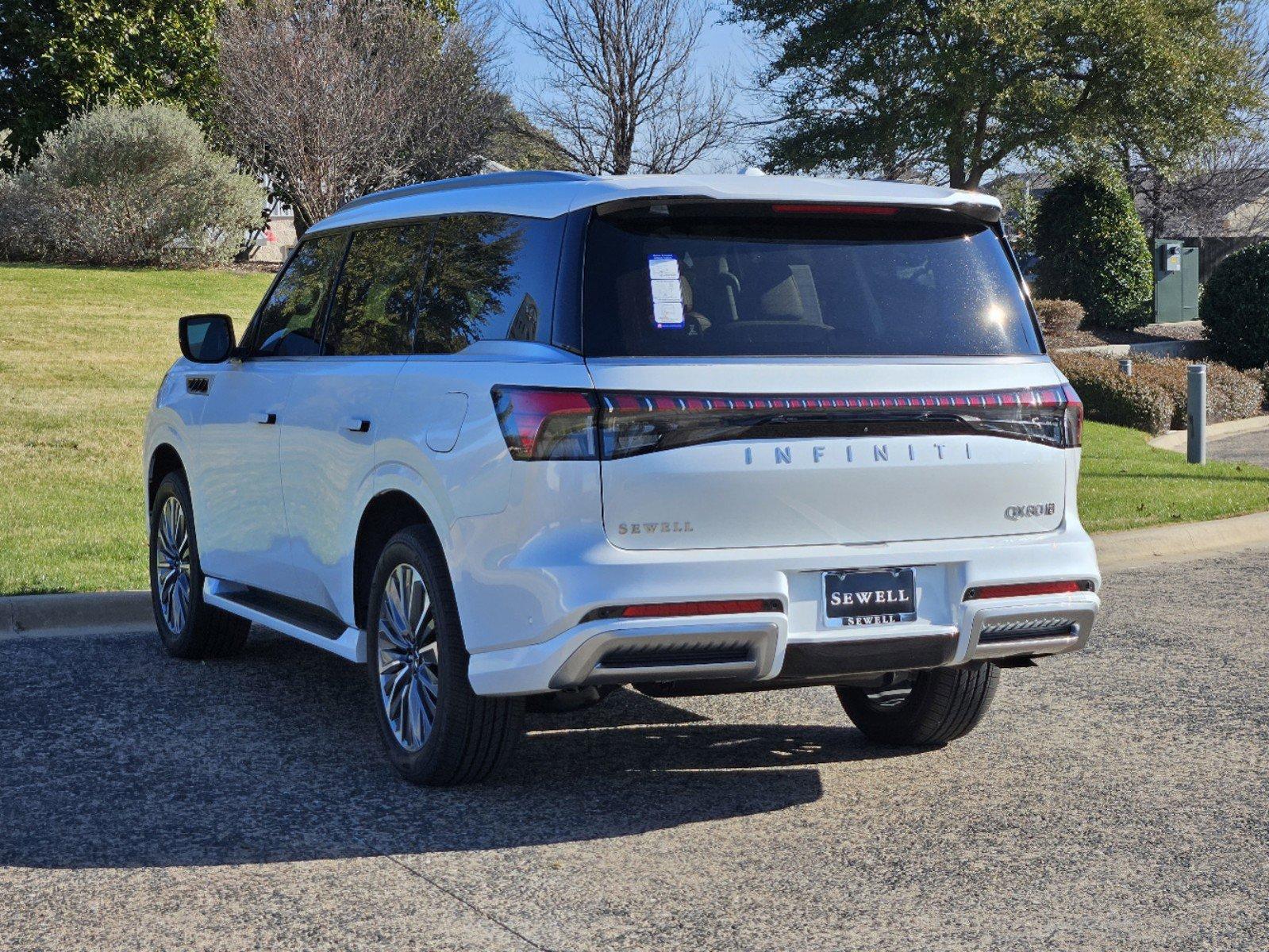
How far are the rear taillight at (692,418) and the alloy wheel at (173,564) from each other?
3.22 m

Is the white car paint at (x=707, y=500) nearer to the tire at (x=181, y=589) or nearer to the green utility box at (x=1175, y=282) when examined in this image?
the tire at (x=181, y=589)

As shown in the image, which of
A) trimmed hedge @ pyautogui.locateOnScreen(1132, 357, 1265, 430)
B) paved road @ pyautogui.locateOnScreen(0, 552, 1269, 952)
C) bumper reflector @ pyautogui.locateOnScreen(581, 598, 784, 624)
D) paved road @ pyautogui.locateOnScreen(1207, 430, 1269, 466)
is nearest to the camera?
paved road @ pyautogui.locateOnScreen(0, 552, 1269, 952)

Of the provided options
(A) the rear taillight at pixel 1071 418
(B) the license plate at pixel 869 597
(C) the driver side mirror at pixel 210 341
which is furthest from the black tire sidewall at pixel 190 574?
(A) the rear taillight at pixel 1071 418

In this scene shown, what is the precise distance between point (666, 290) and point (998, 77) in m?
24.8

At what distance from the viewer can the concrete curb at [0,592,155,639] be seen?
8.08 metres

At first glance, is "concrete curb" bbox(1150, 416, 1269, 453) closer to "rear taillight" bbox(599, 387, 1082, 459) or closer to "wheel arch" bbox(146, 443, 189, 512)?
"wheel arch" bbox(146, 443, 189, 512)

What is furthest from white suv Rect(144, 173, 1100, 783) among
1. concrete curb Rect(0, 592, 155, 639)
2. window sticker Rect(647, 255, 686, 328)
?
concrete curb Rect(0, 592, 155, 639)

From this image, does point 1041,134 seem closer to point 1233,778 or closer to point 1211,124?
point 1211,124

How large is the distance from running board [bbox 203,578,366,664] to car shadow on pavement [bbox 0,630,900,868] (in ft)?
1.24

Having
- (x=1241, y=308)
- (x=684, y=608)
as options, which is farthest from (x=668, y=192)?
(x=1241, y=308)

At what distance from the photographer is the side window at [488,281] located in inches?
195

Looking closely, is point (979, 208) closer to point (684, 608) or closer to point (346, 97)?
point (684, 608)

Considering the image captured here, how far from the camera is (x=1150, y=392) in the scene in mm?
19766

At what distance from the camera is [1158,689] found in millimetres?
6852
